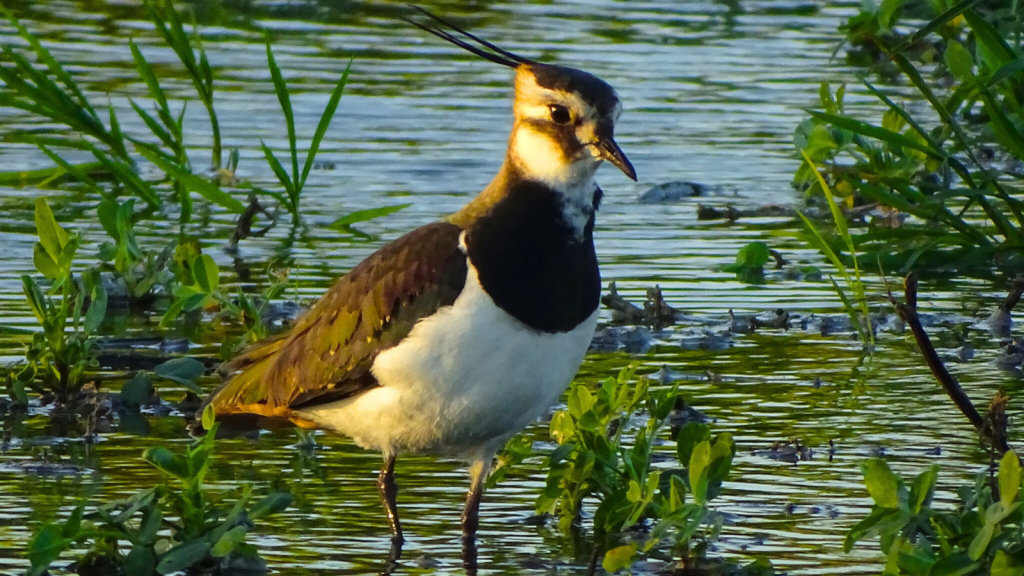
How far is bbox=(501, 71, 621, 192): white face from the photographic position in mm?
5039

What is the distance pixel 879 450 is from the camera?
18.4 feet

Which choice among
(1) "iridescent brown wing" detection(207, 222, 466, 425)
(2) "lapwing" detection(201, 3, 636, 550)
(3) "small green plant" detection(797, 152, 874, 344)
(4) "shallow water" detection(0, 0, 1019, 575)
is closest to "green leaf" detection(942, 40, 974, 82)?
(3) "small green plant" detection(797, 152, 874, 344)

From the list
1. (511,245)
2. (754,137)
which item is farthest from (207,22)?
(511,245)

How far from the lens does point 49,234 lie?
5684 millimetres

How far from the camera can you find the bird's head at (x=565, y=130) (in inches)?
198

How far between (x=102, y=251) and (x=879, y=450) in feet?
9.71

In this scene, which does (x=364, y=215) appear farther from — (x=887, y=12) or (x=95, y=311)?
(x=887, y=12)

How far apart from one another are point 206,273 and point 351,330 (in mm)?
1099

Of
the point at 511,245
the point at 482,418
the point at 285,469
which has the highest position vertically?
the point at 511,245

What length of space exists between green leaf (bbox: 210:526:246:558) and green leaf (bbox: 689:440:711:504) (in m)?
1.02

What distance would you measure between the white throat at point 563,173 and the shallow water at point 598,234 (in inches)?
34.1

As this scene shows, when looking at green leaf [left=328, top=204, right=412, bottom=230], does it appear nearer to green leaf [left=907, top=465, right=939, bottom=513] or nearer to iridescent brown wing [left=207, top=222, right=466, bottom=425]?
iridescent brown wing [left=207, top=222, right=466, bottom=425]

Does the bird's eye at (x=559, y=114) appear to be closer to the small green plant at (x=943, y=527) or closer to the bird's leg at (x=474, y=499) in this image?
the bird's leg at (x=474, y=499)

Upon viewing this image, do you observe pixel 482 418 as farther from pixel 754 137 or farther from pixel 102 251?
pixel 754 137
